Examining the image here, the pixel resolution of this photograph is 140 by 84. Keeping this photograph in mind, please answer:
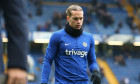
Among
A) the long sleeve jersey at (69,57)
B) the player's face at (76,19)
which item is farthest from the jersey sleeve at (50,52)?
the player's face at (76,19)

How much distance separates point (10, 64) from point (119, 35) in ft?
67.4

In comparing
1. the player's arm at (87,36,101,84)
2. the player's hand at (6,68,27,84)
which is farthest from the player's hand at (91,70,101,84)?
the player's hand at (6,68,27,84)

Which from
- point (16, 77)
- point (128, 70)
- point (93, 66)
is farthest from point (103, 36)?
point (16, 77)

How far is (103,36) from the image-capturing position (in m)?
22.0

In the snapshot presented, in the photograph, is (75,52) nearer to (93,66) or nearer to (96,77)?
(93,66)

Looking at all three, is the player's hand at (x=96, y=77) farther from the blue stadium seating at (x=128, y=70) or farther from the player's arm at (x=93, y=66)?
the blue stadium seating at (x=128, y=70)

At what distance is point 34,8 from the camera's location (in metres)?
24.5

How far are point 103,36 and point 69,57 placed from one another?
56.0ft

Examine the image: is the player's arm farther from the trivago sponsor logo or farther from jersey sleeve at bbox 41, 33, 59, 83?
jersey sleeve at bbox 41, 33, 59, 83

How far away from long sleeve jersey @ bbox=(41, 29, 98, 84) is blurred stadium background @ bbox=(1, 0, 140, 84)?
524 inches

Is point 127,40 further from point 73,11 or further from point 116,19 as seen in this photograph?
point 73,11

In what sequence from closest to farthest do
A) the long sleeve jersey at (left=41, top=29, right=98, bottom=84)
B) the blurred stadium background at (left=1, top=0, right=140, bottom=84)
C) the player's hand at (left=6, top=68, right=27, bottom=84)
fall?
the player's hand at (left=6, top=68, right=27, bottom=84)
the long sleeve jersey at (left=41, top=29, right=98, bottom=84)
the blurred stadium background at (left=1, top=0, right=140, bottom=84)

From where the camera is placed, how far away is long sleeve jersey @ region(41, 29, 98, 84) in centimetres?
501

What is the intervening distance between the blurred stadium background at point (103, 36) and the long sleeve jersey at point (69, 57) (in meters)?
13.3
